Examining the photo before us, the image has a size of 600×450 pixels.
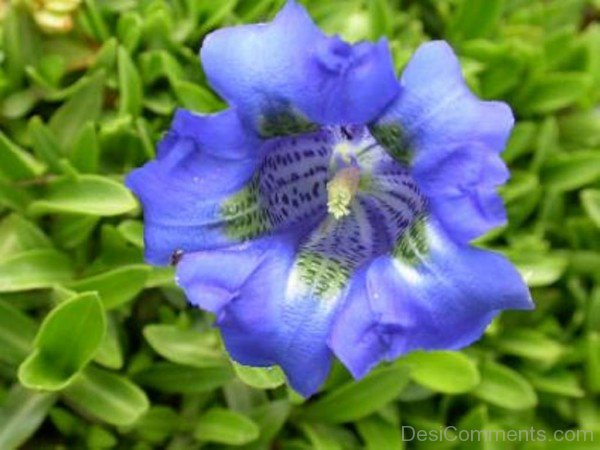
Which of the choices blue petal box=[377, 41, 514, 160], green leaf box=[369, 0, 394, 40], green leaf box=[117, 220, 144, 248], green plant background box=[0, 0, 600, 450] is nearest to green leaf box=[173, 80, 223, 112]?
green plant background box=[0, 0, 600, 450]

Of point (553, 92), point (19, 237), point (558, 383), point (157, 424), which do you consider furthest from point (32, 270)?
point (553, 92)

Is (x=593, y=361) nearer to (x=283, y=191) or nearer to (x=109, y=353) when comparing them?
(x=283, y=191)

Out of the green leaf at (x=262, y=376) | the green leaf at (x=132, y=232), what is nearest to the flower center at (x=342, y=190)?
the green leaf at (x=262, y=376)

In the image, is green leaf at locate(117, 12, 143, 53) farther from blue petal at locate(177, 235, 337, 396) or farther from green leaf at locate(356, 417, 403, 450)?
green leaf at locate(356, 417, 403, 450)

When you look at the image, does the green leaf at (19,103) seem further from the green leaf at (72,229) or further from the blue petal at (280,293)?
the blue petal at (280,293)

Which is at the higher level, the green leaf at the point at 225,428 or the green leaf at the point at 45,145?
the green leaf at the point at 45,145
